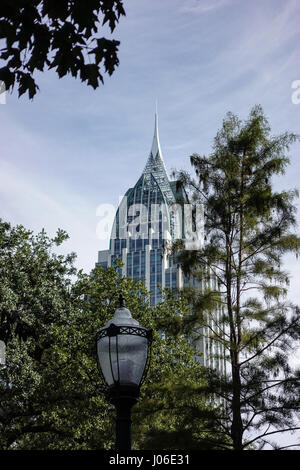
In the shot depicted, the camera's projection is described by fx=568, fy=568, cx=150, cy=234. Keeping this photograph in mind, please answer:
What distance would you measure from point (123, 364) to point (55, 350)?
14.3 meters

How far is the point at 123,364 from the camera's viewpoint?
5.64m

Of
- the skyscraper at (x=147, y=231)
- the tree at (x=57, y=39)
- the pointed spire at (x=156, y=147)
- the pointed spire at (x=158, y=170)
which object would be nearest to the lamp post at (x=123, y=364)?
the tree at (x=57, y=39)

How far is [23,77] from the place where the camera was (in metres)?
5.87

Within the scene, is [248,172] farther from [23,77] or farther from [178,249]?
[23,77]

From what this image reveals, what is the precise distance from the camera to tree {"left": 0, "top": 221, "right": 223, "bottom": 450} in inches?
722

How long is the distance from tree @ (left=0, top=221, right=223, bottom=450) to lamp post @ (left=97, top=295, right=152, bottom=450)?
10.7m

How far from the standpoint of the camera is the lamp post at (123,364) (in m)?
5.58

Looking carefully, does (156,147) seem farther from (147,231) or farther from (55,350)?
(55,350)

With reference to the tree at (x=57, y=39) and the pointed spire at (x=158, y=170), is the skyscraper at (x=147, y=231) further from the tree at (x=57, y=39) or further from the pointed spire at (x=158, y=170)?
the tree at (x=57, y=39)

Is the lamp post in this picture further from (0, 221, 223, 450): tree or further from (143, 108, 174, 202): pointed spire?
(143, 108, 174, 202): pointed spire

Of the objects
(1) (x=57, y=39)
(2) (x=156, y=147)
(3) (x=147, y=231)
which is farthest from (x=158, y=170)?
(1) (x=57, y=39)

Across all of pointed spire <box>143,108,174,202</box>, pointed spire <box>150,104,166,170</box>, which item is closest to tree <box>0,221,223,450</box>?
pointed spire <box>143,108,174,202</box>
